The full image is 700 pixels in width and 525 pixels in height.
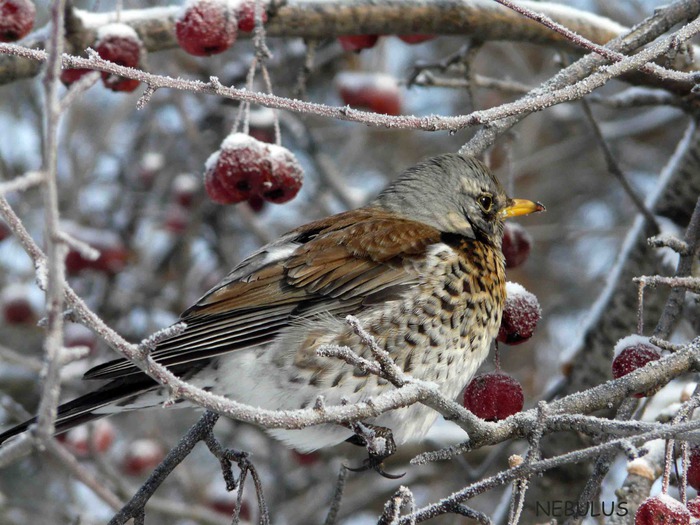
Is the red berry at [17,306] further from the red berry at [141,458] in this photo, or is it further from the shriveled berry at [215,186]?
the shriveled berry at [215,186]

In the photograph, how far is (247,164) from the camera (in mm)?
2879

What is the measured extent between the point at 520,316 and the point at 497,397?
0.34 meters

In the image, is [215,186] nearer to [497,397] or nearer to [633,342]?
[497,397]

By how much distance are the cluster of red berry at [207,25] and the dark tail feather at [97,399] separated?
3.60 ft

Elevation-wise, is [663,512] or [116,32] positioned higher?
[116,32]

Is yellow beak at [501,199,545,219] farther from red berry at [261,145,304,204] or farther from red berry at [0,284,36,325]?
red berry at [0,284,36,325]

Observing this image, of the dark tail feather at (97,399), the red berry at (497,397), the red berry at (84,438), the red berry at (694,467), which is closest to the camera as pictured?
the red berry at (694,467)

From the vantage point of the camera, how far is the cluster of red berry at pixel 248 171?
2881mm

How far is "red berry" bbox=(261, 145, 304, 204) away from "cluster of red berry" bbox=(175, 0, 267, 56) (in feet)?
1.26

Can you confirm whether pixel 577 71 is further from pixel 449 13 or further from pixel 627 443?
pixel 627 443

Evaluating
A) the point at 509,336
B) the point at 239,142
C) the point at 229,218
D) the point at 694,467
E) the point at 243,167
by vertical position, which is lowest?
the point at 694,467

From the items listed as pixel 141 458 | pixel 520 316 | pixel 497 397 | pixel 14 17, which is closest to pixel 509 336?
pixel 520 316

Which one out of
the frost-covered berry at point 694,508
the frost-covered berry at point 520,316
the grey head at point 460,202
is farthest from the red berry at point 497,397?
the grey head at point 460,202

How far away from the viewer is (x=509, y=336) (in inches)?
110
